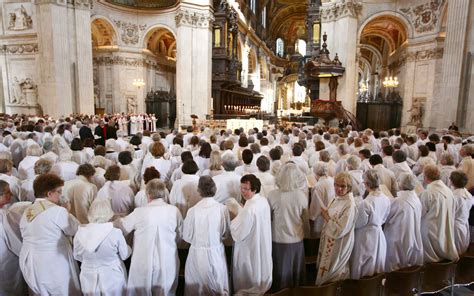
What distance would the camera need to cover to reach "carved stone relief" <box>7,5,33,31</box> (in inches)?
719

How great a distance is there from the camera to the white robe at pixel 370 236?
370cm

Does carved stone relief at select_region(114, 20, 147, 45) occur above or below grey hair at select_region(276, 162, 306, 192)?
above

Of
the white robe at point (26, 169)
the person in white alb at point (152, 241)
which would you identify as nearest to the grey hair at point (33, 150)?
the white robe at point (26, 169)

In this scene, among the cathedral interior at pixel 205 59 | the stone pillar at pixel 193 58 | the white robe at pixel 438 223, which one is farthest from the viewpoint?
the stone pillar at pixel 193 58

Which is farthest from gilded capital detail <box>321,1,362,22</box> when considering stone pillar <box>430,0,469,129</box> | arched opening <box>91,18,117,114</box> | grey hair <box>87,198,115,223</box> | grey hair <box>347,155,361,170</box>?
grey hair <box>87,198,115,223</box>

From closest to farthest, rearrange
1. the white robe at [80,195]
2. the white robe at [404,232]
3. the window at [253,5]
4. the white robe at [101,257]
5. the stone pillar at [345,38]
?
1. the white robe at [101,257]
2. the white robe at [404,232]
3. the white robe at [80,195]
4. the stone pillar at [345,38]
5. the window at [253,5]

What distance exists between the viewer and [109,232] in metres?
3.00

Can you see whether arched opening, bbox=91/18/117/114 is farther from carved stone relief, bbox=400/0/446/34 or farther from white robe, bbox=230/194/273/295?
white robe, bbox=230/194/273/295

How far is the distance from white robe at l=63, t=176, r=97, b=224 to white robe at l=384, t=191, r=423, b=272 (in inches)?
162

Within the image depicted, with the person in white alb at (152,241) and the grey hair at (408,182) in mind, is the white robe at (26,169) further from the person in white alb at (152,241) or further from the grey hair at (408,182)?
the grey hair at (408,182)

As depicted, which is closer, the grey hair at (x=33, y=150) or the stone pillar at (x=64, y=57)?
the grey hair at (x=33, y=150)

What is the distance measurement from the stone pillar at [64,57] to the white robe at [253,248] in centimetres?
1751

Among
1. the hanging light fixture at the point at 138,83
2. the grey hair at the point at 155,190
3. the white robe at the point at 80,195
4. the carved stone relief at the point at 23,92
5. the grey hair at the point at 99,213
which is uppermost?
the hanging light fixture at the point at 138,83

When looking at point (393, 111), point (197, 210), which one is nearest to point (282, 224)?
point (197, 210)
